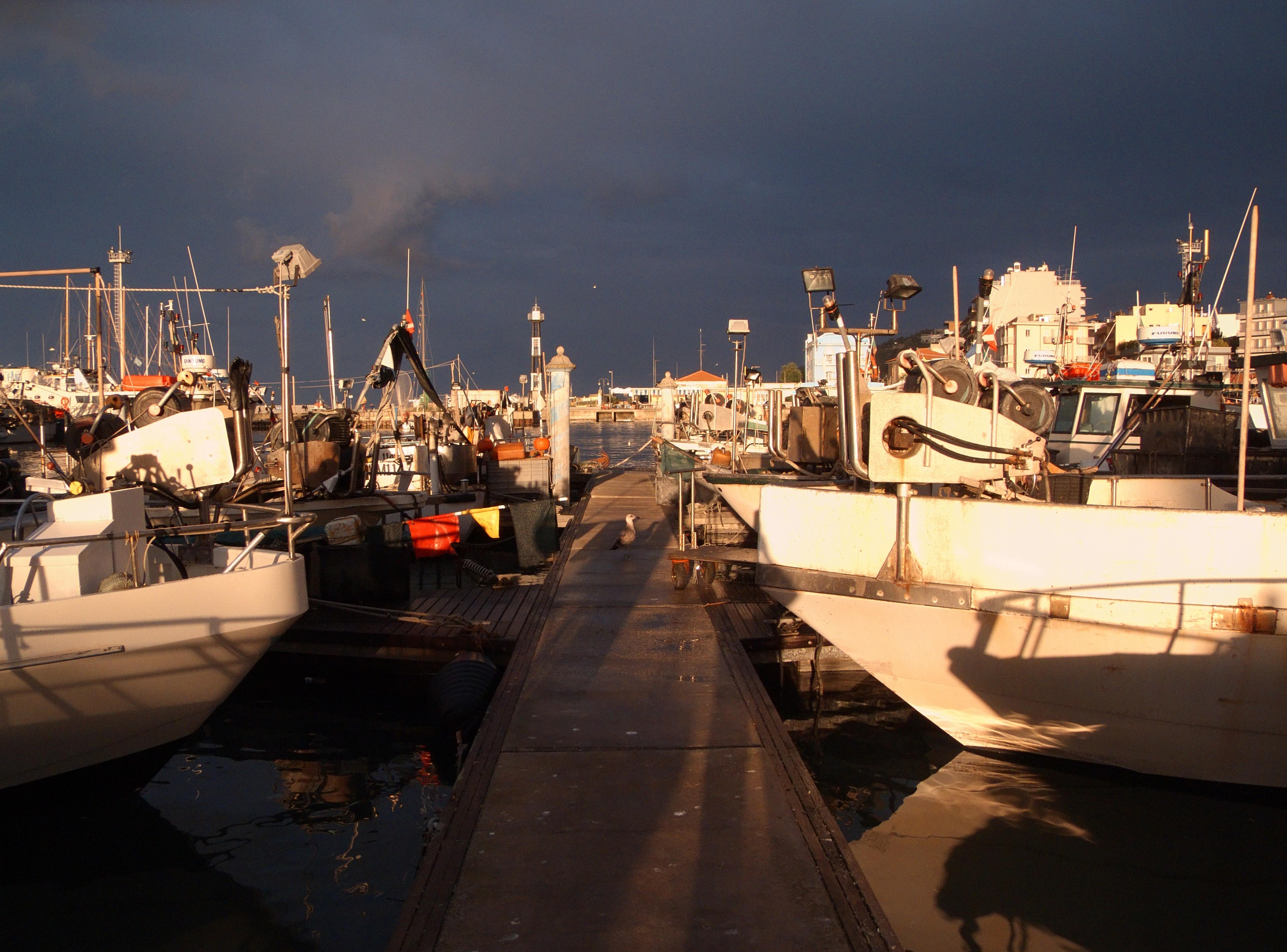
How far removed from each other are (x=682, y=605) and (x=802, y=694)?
1.82 metres

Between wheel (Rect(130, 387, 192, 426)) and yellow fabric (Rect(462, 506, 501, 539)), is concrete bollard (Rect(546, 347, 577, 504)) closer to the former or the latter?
yellow fabric (Rect(462, 506, 501, 539))

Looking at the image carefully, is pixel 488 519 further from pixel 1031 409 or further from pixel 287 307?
pixel 1031 409

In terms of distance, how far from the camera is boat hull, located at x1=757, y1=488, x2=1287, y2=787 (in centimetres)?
630

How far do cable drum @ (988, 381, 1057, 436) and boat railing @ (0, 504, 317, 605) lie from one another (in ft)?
20.5

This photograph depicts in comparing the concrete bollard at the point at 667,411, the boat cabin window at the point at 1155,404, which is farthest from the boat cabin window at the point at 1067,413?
the concrete bollard at the point at 667,411

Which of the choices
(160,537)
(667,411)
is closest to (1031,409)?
(160,537)

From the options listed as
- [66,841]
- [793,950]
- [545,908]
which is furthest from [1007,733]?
[66,841]

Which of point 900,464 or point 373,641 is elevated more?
point 900,464

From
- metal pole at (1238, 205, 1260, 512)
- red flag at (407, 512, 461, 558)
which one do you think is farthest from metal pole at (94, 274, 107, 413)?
metal pole at (1238, 205, 1260, 512)

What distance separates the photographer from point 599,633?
959cm

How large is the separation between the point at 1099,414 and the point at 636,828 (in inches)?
377

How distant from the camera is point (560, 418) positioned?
821 inches

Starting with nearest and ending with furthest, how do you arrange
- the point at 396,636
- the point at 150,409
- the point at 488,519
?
the point at 396,636, the point at 150,409, the point at 488,519

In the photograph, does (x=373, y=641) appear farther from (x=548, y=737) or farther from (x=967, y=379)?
(x=967, y=379)
